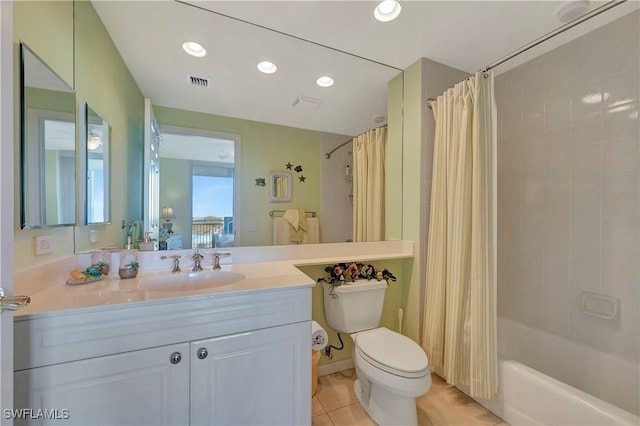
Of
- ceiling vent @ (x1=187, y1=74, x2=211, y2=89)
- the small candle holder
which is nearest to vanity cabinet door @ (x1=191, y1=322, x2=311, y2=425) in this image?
the small candle holder

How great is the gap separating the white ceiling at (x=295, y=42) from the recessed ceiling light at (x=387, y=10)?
0.04 meters

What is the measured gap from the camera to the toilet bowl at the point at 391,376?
121 cm

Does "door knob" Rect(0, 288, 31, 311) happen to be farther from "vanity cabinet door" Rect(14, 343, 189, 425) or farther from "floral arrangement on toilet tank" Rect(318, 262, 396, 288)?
"floral arrangement on toilet tank" Rect(318, 262, 396, 288)

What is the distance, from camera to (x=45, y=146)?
966mm

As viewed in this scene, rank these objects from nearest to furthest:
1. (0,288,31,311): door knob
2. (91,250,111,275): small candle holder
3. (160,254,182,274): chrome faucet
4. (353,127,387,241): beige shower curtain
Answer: (0,288,31,311): door knob, (91,250,111,275): small candle holder, (160,254,182,274): chrome faucet, (353,127,387,241): beige shower curtain

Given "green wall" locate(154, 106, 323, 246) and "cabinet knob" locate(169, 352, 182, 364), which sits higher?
"green wall" locate(154, 106, 323, 246)

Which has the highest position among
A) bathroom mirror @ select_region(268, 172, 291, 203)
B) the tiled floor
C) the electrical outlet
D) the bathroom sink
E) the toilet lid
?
bathroom mirror @ select_region(268, 172, 291, 203)

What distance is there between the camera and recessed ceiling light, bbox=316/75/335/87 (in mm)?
Answer: 1875

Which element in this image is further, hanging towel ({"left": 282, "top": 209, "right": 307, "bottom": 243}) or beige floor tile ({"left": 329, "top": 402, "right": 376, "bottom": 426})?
hanging towel ({"left": 282, "top": 209, "right": 307, "bottom": 243})

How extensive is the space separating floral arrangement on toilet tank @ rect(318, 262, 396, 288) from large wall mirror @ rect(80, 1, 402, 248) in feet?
0.91

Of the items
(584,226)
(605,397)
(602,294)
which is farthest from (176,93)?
(605,397)

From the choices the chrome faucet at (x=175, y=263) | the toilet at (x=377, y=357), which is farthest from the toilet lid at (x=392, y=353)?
the chrome faucet at (x=175, y=263)

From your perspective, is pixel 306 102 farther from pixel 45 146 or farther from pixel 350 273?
pixel 45 146

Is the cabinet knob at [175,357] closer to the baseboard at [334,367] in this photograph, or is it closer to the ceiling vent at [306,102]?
the baseboard at [334,367]
